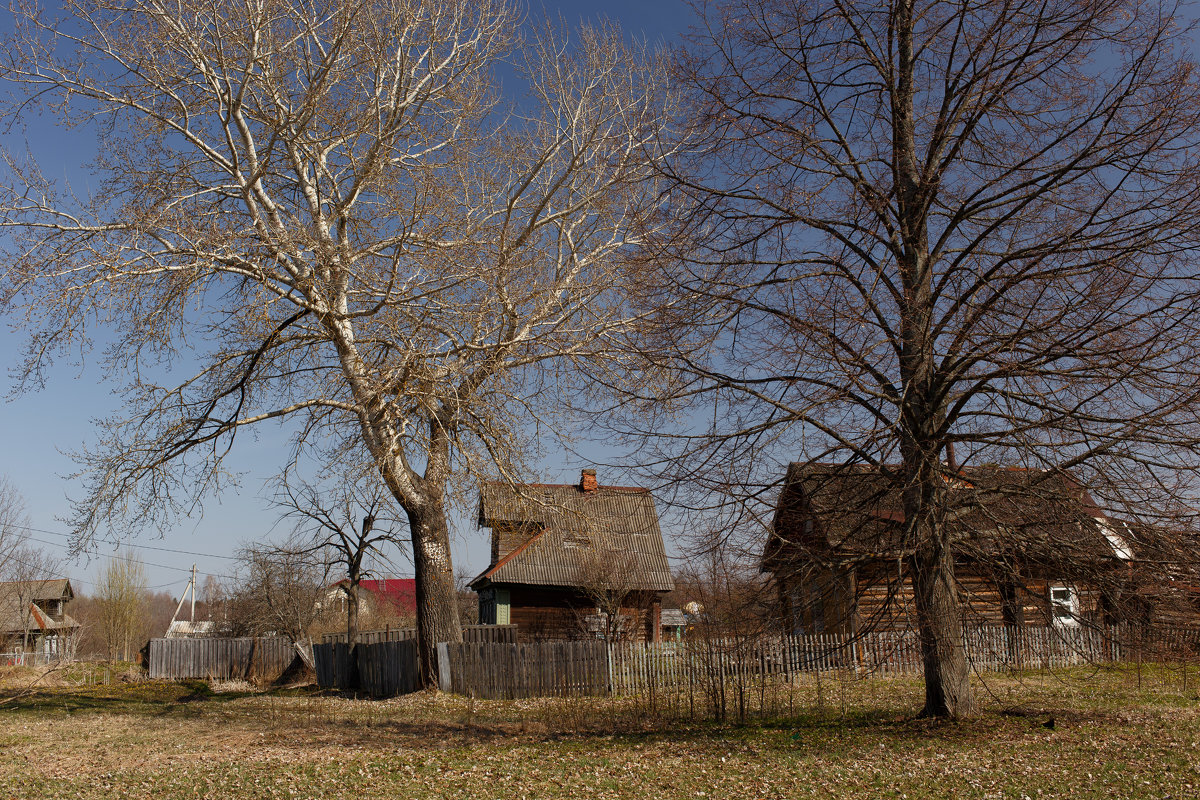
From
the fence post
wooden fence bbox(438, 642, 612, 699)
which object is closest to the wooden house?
wooden fence bbox(438, 642, 612, 699)

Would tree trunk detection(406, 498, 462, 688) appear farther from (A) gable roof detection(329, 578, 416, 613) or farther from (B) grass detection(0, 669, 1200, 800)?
(A) gable roof detection(329, 578, 416, 613)

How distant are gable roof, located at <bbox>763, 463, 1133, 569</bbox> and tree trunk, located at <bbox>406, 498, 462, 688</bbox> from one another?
28.6 ft

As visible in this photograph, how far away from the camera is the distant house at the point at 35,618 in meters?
39.8

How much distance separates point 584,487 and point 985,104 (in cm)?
2275

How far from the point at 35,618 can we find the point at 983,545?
5719cm

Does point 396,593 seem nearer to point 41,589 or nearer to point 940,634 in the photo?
point 41,589

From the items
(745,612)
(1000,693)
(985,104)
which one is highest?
(985,104)

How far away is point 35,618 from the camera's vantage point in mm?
49219

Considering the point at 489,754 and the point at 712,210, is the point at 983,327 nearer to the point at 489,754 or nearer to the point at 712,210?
the point at 712,210

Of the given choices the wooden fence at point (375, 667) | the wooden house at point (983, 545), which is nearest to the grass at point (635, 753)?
the wooden house at point (983, 545)

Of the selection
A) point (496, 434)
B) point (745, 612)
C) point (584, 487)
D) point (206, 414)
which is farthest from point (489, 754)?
point (584, 487)

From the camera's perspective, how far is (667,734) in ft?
34.7

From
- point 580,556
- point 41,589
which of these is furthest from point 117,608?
point 580,556

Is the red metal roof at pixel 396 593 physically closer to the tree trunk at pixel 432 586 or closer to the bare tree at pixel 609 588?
the bare tree at pixel 609 588
